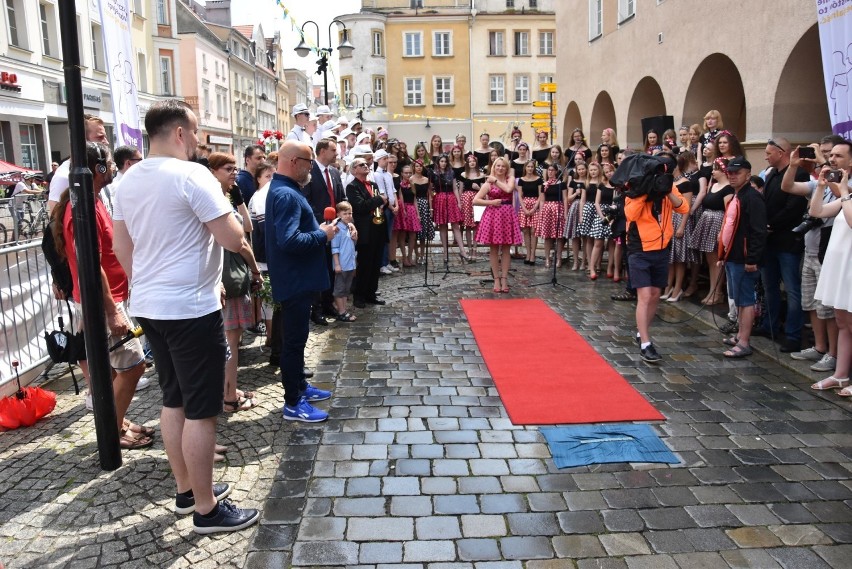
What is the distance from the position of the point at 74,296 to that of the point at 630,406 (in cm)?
416

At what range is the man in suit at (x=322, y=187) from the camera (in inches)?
292

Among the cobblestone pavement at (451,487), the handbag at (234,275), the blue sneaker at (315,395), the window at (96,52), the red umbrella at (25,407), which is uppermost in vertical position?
the window at (96,52)

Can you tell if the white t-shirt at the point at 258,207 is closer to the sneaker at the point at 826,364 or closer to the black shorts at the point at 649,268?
the black shorts at the point at 649,268

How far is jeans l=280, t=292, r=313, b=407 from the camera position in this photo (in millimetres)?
5031

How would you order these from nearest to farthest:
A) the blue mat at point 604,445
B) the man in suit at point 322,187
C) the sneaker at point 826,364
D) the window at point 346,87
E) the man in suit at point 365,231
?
1. the blue mat at point 604,445
2. the sneaker at point 826,364
3. the man in suit at point 322,187
4. the man in suit at point 365,231
5. the window at point 346,87

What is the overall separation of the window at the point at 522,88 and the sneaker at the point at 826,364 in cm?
4480

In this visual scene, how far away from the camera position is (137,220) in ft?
10.9

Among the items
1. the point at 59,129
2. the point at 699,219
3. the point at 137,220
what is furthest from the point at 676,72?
the point at 59,129

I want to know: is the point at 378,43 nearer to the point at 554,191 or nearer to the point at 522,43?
the point at 522,43

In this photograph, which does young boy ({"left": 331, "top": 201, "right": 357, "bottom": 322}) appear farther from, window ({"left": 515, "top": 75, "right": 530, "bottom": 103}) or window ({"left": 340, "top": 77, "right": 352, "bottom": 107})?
window ({"left": 515, "top": 75, "right": 530, "bottom": 103})

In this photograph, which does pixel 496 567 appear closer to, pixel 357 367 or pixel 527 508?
pixel 527 508

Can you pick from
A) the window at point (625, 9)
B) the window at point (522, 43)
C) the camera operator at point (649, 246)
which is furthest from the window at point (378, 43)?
the camera operator at point (649, 246)

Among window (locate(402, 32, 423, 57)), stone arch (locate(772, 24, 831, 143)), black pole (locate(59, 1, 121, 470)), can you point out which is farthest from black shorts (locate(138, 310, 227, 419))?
window (locate(402, 32, 423, 57))

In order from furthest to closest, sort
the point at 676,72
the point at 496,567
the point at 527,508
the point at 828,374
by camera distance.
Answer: the point at 676,72 → the point at 828,374 → the point at 527,508 → the point at 496,567
